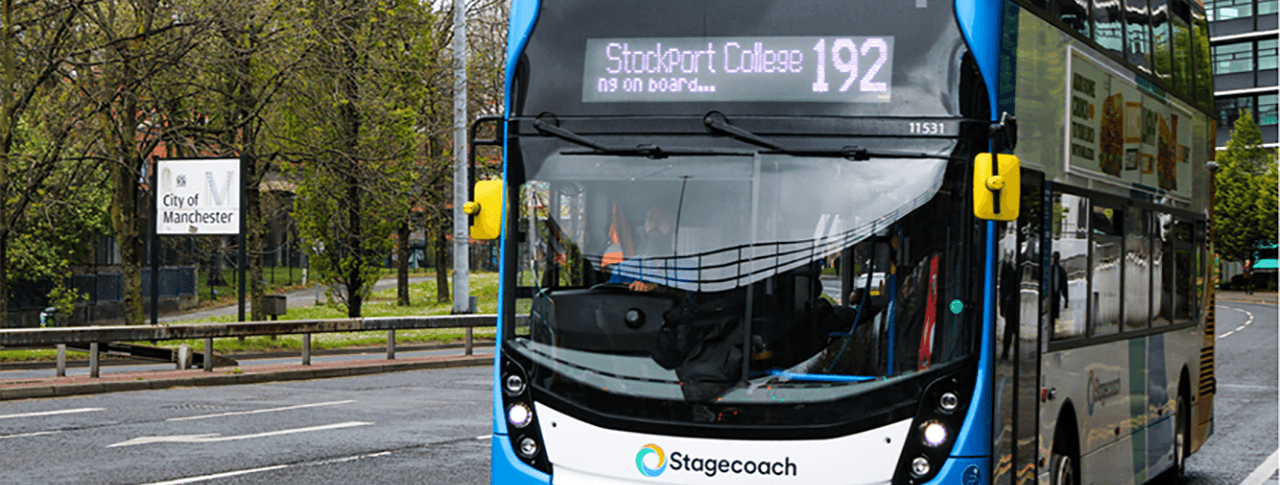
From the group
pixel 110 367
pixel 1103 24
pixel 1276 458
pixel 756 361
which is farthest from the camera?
pixel 110 367

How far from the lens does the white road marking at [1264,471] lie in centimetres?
1129

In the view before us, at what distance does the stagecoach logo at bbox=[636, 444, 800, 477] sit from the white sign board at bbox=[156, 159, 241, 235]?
18777 millimetres

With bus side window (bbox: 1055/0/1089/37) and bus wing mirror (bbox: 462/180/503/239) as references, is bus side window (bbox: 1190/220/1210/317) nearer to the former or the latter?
bus side window (bbox: 1055/0/1089/37)

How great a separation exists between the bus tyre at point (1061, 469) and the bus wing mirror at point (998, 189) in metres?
1.98

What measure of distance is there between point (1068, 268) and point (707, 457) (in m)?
2.56

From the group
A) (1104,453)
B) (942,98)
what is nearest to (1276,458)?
(1104,453)

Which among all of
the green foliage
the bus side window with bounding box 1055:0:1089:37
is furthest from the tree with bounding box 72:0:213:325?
the bus side window with bounding box 1055:0:1089:37

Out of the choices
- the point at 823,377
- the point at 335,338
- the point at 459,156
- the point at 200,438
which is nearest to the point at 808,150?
the point at 823,377

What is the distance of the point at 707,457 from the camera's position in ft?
20.9

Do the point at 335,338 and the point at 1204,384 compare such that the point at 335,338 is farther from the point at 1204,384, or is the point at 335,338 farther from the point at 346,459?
the point at 1204,384

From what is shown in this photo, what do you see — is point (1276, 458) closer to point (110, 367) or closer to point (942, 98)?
point (942, 98)

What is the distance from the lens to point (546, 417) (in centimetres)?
666

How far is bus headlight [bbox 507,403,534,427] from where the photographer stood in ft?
22.0

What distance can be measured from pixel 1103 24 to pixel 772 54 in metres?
2.69
